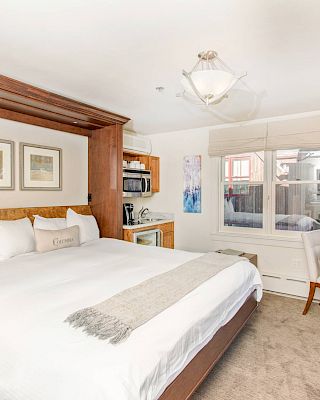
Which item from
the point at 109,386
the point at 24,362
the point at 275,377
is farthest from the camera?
the point at 275,377

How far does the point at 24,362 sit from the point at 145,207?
4.11m

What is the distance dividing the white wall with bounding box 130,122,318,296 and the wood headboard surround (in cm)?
122

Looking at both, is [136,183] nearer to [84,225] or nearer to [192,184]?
[192,184]

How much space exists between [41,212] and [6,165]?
2.22ft

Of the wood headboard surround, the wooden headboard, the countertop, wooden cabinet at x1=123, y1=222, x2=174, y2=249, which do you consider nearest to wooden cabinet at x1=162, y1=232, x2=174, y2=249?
wooden cabinet at x1=123, y1=222, x2=174, y2=249

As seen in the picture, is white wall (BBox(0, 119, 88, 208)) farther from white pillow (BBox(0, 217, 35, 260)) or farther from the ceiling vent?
the ceiling vent

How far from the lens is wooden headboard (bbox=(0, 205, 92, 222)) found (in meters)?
3.06

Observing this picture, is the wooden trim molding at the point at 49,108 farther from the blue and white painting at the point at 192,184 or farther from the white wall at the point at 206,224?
the blue and white painting at the point at 192,184

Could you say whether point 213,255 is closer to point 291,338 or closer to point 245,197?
point 291,338

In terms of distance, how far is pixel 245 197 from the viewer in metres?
4.26

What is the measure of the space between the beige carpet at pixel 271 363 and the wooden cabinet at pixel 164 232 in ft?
6.35

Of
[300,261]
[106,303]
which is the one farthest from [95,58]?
[300,261]

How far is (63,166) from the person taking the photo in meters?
3.75

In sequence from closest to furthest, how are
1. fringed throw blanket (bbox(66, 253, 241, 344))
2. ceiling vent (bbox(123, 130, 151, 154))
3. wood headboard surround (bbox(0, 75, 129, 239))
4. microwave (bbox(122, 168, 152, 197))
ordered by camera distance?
fringed throw blanket (bbox(66, 253, 241, 344))
wood headboard surround (bbox(0, 75, 129, 239))
microwave (bbox(122, 168, 152, 197))
ceiling vent (bbox(123, 130, 151, 154))
